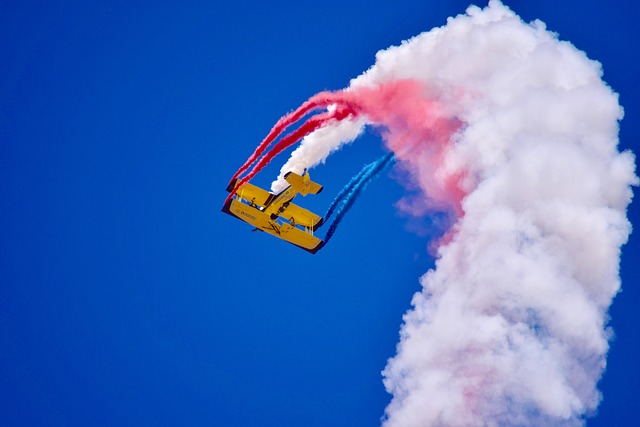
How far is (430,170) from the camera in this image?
45000 millimetres

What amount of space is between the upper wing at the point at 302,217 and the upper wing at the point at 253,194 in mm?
1168

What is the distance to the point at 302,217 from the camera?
1752 inches

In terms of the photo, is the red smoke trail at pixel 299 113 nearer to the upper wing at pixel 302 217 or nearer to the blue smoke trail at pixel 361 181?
the upper wing at pixel 302 217

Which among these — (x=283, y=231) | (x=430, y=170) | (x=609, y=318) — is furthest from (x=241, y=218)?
(x=609, y=318)

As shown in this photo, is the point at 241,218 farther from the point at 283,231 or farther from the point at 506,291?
the point at 506,291

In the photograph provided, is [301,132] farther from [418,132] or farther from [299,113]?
[418,132]

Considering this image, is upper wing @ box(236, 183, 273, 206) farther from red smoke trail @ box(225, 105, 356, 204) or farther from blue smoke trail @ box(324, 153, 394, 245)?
blue smoke trail @ box(324, 153, 394, 245)

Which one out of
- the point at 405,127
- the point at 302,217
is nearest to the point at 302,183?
the point at 302,217

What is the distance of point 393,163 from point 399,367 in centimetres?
778

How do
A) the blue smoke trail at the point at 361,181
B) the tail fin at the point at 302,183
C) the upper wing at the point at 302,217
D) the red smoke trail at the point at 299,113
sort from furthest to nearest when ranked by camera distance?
1. the upper wing at the point at 302,217
2. the blue smoke trail at the point at 361,181
3. the red smoke trail at the point at 299,113
4. the tail fin at the point at 302,183

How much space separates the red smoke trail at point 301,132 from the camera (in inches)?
1688

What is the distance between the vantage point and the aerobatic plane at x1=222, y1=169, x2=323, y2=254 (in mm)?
43406

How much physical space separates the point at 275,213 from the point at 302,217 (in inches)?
45.2

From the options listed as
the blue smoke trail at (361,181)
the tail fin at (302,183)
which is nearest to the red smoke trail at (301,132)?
the tail fin at (302,183)
